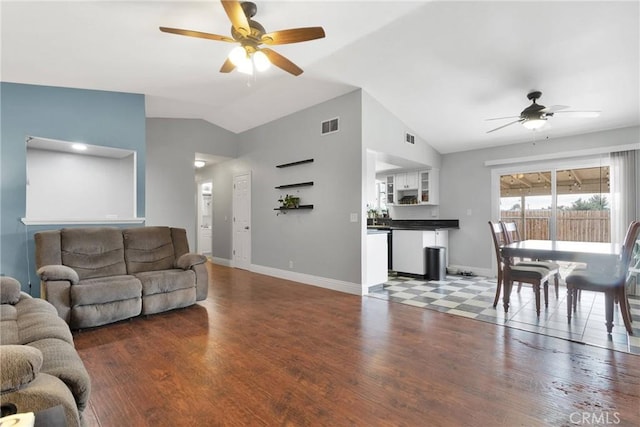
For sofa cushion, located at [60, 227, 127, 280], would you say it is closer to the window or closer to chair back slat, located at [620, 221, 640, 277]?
the window

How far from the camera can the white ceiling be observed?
8.96ft

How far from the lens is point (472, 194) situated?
234 inches

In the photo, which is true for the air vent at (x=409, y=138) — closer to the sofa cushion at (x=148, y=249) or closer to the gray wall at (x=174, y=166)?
the gray wall at (x=174, y=166)

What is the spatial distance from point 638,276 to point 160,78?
7.11 meters

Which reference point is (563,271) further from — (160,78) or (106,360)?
(160,78)

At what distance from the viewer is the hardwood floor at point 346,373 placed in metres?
1.73

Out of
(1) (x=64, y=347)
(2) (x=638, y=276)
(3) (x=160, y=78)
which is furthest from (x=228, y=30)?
(2) (x=638, y=276)

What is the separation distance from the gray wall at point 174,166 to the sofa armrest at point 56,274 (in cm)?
287

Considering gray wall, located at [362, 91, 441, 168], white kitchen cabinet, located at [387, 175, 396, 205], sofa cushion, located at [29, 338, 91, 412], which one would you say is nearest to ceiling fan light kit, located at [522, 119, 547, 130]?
gray wall, located at [362, 91, 441, 168]

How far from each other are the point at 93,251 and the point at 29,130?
5.68 feet

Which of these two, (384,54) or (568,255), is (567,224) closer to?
(568,255)

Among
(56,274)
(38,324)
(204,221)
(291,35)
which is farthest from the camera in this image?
(204,221)

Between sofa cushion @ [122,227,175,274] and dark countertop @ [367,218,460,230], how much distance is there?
3.81 metres

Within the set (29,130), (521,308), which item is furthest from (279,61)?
(521,308)
